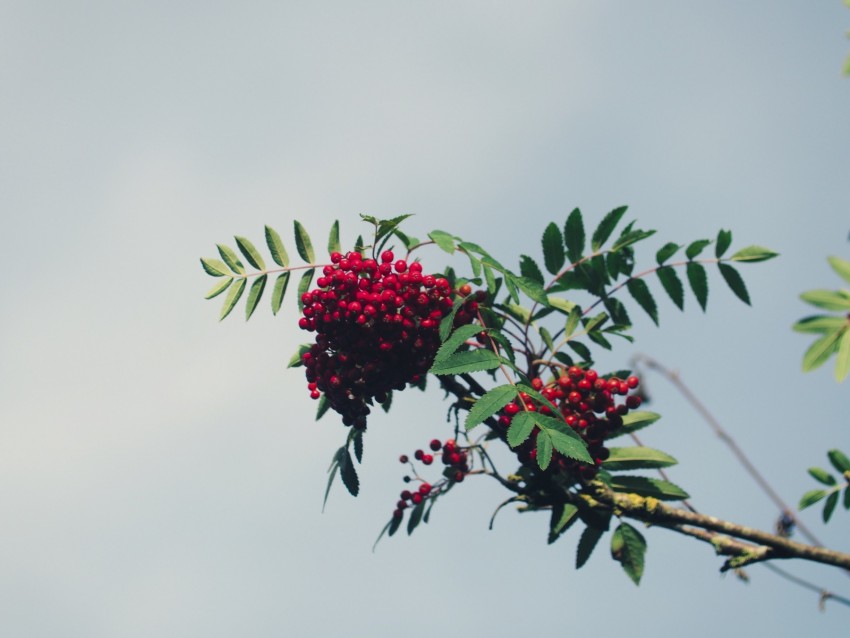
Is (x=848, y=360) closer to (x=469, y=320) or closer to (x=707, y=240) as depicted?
(x=707, y=240)

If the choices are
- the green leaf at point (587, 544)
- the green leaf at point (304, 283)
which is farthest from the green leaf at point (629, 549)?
the green leaf at point (304, 283)

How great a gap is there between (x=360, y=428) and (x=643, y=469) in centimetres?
137

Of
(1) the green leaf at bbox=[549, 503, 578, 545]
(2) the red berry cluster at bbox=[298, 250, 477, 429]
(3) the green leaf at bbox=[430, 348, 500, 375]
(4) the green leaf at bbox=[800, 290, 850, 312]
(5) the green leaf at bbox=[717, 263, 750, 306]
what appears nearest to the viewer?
(4) the green leaf at bbox=[800, 290, 850, 312]

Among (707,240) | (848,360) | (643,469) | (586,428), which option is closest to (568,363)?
(586,428)

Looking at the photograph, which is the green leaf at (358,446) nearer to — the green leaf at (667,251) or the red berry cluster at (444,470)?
the red berry cluster at (444,470)

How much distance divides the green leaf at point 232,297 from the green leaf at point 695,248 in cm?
221

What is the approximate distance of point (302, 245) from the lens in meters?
4.05

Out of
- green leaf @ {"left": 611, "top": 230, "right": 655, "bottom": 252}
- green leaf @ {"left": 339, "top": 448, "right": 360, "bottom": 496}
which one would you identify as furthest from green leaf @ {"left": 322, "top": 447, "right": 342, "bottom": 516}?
green leaf @ {"left": 611, "top": 230, "right": 655, "bottom": 252}

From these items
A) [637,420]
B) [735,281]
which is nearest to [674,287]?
[735,281]

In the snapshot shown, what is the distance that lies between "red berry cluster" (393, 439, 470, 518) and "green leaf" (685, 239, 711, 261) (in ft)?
4.80

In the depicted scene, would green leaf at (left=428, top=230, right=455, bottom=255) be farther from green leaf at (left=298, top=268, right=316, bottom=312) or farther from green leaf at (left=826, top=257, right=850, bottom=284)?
green leaf at (left=826, top=257, right=850, bottom=284)

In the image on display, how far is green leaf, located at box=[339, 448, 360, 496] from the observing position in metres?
3.78

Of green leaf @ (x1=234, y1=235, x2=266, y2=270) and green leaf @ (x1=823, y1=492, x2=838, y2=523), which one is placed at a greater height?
green leaf @ (x1=234, y1=235, x2=266, y2=270)

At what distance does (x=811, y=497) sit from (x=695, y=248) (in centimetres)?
129
